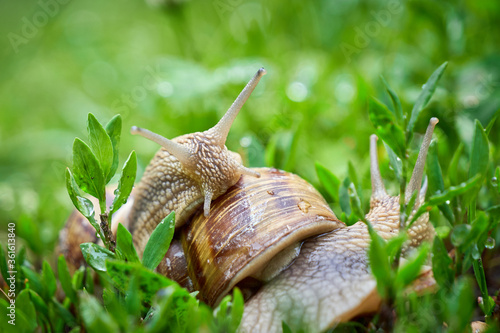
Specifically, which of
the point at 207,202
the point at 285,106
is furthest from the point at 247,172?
the point at 285,106

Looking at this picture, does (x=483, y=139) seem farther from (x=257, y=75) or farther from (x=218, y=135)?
(x=218, y=135)

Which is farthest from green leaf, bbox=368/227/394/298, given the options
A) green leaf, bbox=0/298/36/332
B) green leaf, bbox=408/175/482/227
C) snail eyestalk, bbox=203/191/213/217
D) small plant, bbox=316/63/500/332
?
green leaf, bbox=0/298/36/332

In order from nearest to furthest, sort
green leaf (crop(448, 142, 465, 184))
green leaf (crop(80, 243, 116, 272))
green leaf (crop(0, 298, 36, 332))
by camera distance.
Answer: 1. green leaf (crop(0, 298, 36, 332))
2. green leaf (crop(80, 243, 116, 272))
3. green leaf (crop(448, 142, 465, 184))

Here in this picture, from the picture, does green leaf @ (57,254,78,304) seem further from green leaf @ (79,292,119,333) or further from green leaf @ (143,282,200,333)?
green leaf @ (79,292,119,333)

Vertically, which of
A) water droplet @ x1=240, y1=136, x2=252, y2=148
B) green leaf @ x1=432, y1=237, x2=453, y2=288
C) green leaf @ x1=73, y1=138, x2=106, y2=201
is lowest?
green leaf @ x1=432, y1=237, x2=453, y2=288

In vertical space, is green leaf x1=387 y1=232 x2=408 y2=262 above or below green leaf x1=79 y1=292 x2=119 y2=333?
below

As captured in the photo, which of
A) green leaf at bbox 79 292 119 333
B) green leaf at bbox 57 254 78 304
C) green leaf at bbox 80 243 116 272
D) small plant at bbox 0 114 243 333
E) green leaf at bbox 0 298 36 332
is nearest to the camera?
green leaf at bbox 79 292 119 333

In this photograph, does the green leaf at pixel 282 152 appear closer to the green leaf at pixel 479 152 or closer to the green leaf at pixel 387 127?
the green leaf at pixel 387 127
